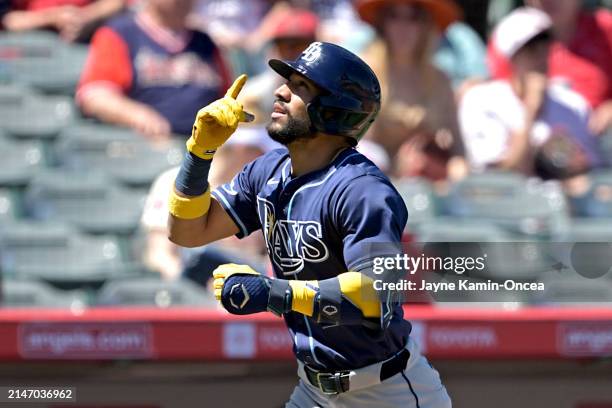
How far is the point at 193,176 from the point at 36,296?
2.04 metres

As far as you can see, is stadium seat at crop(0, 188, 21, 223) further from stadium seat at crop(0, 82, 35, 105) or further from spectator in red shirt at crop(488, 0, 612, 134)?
spectator in red shirt at crop(488, 0, 612, 134)

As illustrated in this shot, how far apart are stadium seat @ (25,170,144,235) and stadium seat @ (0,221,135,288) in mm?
137

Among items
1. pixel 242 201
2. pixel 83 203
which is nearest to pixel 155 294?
pixel 83 203

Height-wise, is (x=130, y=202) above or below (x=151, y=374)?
above

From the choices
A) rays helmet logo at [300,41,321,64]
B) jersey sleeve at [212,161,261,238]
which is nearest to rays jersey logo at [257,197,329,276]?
jersey sleeve at [212,161,261,238]

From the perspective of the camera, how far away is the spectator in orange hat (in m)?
5.45

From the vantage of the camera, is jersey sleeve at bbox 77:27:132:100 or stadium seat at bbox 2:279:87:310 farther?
jersey sleeve at bbox 77:27:132:100

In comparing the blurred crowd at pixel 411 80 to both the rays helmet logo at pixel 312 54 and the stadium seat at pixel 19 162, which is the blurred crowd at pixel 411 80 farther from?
the rays helmet logo at pixel 312 54

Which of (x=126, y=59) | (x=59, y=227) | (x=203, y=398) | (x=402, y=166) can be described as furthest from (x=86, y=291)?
(x=402, y=166)

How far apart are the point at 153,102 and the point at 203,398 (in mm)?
1644

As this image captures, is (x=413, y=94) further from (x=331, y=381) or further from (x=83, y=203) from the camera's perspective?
(x=331, y=381)

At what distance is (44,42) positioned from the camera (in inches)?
237

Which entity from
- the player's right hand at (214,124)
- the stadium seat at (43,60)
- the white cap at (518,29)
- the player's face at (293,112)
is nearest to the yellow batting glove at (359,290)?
the player's face at (293,112)

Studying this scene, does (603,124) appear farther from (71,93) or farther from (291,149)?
(291,149)
